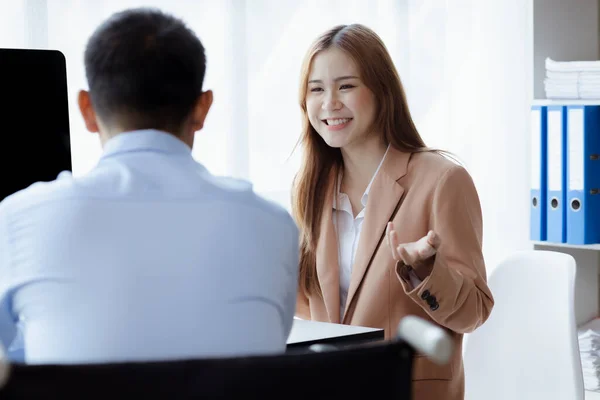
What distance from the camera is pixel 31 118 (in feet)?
5.58

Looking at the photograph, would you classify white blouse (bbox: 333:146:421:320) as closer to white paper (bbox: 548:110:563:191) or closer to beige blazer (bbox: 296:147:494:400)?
beige blazer (bbox: 296:147:494:400)

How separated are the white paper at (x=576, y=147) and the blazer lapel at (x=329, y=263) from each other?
2.77 feet

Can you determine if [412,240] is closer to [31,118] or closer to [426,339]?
[31,118]

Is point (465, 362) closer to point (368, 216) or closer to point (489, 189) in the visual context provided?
A: point (368, 216)

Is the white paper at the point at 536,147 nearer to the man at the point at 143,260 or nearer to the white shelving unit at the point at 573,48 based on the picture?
the white shelving unit at the point at 573,48

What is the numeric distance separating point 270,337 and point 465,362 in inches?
61.3

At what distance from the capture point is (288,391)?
32.6 inches

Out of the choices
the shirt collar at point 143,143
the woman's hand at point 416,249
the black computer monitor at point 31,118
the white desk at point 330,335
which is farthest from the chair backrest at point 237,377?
the black computer monitor at point 31,118

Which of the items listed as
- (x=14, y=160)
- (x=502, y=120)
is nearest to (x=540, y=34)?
(x=502, y=120)

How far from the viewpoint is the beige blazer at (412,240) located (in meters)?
2.00

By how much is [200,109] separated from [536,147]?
1805mm

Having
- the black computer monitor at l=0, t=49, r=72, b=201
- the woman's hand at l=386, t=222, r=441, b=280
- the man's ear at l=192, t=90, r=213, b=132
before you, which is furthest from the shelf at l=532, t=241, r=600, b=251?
the man's ear at l=192, t=90, r=213, b=132

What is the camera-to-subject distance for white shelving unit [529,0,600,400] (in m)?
2.79

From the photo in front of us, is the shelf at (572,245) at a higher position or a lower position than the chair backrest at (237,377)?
lower
